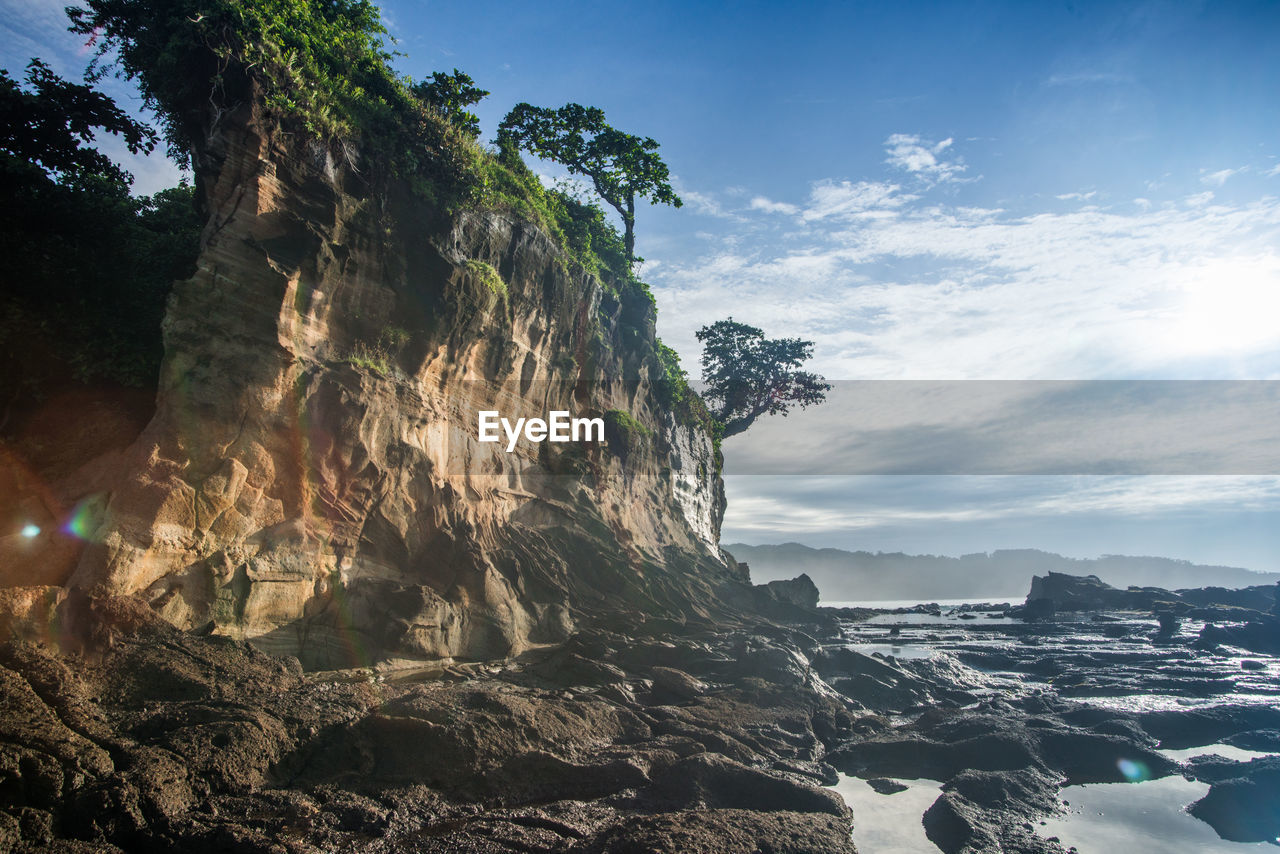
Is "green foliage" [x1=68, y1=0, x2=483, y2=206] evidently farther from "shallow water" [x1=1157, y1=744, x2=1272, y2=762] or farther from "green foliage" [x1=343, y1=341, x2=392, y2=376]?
"shallow water" [x1=1157, y1=744, x2=1272, y2=762]

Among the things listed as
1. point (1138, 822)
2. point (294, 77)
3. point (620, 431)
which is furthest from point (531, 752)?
point (620, 431)

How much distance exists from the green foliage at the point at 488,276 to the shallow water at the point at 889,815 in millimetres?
15191

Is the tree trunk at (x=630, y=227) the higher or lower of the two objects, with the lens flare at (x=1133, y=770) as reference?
higher

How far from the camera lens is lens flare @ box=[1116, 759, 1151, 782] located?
11620 mm

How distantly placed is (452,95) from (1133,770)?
78.9ft

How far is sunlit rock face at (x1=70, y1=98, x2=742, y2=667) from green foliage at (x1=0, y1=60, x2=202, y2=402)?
2.36m

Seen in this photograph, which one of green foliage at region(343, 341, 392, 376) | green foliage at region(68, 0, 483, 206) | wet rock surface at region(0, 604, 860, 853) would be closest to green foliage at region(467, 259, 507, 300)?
green foliage at region(68, 0, 483, 206)

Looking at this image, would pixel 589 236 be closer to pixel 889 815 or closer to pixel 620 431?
pixel 620 431

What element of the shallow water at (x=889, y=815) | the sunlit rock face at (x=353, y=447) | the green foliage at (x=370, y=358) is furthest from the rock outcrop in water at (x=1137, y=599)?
the green foliage at (x=370, y=358)

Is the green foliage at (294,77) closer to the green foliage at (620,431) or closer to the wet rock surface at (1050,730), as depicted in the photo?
the green foliage at (620,431)

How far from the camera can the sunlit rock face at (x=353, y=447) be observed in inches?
483

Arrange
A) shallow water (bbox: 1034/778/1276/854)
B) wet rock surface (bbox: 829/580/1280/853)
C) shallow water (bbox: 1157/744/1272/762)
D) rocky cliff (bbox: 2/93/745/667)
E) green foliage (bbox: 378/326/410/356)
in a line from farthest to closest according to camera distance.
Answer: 1. green foliage (bbox: 378/326/410/356)
2. shallow water (bbox: 1157/744/1272/762)
3. rocky cliff (bbox: 2/93/745/667)
4. wet rock surface (bbox: 829/580/1280/853)
5. shallow water (bbox: 1034/778/1276/854)

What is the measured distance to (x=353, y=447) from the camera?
1511 centimetres

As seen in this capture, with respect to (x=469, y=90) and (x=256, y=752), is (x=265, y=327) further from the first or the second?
(x=469, y=90)
